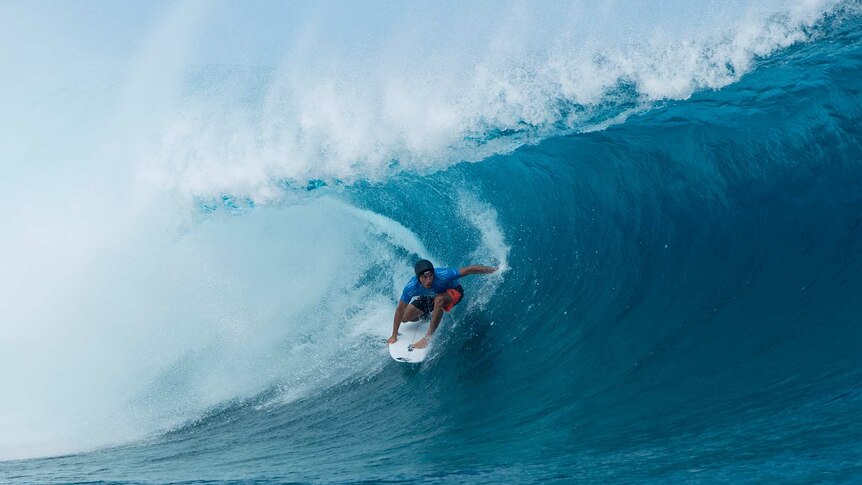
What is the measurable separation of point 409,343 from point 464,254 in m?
2.12

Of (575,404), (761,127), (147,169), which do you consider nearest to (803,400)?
(575,404)

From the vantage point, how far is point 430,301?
7.59 m

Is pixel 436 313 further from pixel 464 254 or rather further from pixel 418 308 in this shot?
pixel 464 254

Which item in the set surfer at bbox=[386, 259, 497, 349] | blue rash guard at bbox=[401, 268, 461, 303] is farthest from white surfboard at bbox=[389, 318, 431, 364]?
blue rash guard at bbox=[401, 268, 461, 303]

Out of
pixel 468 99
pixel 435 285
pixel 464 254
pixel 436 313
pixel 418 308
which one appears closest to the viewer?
pixel 435 285

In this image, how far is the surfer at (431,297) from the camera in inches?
280

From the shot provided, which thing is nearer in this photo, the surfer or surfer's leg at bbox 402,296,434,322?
the surfer

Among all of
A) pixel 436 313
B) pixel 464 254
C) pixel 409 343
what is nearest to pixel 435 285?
pixel 436 313

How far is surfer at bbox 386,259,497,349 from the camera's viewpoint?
23.3 ft

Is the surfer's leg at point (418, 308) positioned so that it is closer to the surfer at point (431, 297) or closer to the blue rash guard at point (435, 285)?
the surfer at point (431, 297)

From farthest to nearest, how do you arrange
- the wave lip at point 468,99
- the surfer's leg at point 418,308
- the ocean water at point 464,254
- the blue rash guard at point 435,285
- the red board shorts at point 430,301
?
the wave lip at point 468,99, the surfer's leg at point 418,308, the red board shorts at point 430,301, the blue rash guard at point 435,285, the ocean water at point 464,254

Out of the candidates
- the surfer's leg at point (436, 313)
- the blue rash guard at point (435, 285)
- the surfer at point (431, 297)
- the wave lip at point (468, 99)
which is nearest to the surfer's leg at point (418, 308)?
the surfer at point (431, 297)

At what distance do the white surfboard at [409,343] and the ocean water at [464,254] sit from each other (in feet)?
0.76

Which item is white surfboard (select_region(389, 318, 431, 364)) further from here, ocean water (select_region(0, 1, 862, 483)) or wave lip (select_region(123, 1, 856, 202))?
wave lip (select_region(123, 1, 856, 202))
